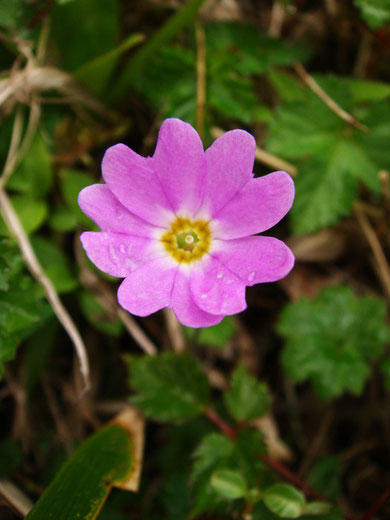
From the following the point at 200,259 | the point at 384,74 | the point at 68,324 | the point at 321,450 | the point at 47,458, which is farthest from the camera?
the point at 384,74

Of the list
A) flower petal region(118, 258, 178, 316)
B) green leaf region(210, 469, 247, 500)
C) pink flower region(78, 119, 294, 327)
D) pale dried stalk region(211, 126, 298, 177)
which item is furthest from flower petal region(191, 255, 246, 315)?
pale dried stalk region(211, 126, 298, 177)

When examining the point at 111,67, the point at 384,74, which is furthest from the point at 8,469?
the point at 384,74

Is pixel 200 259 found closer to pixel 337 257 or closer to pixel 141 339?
pixel 141 339

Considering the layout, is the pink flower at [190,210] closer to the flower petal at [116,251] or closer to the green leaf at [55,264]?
the flower petal at [116,251]

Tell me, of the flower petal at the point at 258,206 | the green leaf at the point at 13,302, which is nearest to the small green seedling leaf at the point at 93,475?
the green leaf at the point at 13,302

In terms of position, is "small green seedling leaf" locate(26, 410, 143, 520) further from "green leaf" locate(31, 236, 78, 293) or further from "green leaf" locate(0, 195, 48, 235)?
"green leaf" locate(0, 195, 48, 235)

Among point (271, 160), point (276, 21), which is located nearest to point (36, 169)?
point (271, 160)
